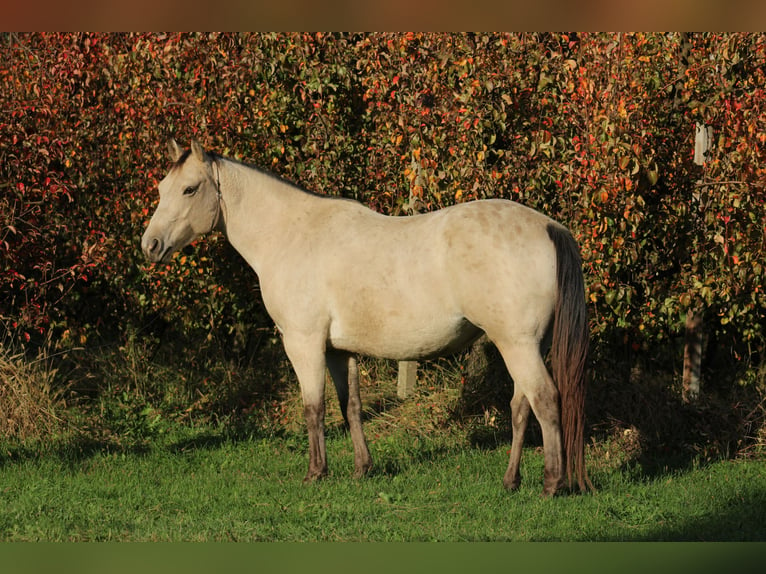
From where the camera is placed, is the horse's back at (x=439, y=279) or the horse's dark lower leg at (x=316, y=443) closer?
the horse's back at (x=439, y=279)

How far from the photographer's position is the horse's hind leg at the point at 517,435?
5836mm

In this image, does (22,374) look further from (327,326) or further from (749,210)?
(749,210)

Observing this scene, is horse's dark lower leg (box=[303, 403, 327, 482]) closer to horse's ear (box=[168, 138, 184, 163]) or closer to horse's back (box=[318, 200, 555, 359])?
horse's back (box=[318, 200, 555, 359])

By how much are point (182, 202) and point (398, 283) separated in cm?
171

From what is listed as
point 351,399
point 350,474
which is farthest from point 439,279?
point 350,474

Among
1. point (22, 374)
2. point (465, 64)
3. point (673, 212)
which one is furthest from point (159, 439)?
point (673, 212)

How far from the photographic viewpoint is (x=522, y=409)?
584cm

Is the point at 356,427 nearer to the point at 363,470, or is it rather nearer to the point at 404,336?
the point at 363,470

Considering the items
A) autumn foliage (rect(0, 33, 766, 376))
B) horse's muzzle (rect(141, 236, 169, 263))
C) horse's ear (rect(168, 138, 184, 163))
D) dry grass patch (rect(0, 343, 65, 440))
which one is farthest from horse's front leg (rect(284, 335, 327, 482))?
dry grass patch (rect(0, 343, 65, 440))

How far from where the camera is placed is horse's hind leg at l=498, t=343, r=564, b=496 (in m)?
5.39

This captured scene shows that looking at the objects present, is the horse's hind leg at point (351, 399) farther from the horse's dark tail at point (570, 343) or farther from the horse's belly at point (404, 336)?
the horse's dark tail at point (570, 343)

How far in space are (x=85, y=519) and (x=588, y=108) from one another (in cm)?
475


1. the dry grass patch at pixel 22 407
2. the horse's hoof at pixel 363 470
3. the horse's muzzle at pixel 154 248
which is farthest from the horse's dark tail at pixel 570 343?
the dry grass patch at pixel 22 407

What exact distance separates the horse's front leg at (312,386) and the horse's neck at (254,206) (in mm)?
728
